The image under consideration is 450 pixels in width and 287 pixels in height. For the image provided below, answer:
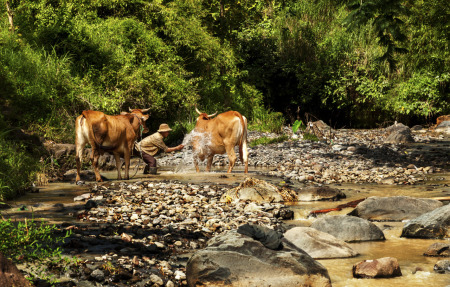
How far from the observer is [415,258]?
6.68 meters

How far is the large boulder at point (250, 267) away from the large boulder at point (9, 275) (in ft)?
5.71

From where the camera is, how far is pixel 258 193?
9.82m

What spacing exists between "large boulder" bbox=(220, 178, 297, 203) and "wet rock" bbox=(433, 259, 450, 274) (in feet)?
13.3

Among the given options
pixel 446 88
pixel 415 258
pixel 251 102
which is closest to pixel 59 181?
pixel 415 258

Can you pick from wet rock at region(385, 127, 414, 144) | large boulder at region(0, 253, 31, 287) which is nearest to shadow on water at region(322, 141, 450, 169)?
wet rock at region(385, 127, 414, 144)

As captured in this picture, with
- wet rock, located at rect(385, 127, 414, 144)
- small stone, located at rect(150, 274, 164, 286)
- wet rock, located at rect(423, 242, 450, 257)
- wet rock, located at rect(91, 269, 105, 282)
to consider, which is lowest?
wet rock, located at rect(385, 127, 414, 144)

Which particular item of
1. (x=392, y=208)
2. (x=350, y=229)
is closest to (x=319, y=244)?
(x=350, y=229)

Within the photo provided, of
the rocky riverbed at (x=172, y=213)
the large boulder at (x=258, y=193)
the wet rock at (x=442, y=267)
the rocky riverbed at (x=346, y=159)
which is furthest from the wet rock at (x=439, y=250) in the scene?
the rocky riverbed at (x=346, y=159)

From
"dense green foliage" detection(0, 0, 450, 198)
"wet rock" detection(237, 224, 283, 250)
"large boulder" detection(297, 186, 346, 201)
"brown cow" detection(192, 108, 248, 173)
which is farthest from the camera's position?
"dense green foliage" detection(0, 0, 450, 198)

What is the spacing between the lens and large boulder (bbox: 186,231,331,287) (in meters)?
5.12

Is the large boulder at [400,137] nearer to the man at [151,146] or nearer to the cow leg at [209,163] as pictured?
the cow leg at [209,163]

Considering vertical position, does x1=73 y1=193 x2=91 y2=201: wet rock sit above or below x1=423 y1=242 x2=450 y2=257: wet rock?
below

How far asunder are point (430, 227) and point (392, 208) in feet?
4.35

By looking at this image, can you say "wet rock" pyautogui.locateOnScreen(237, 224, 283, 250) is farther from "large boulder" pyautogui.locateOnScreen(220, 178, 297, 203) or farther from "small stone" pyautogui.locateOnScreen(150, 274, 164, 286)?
"large boulder" pyautogui.locateOnScreen(220, 178, 297, 203)
